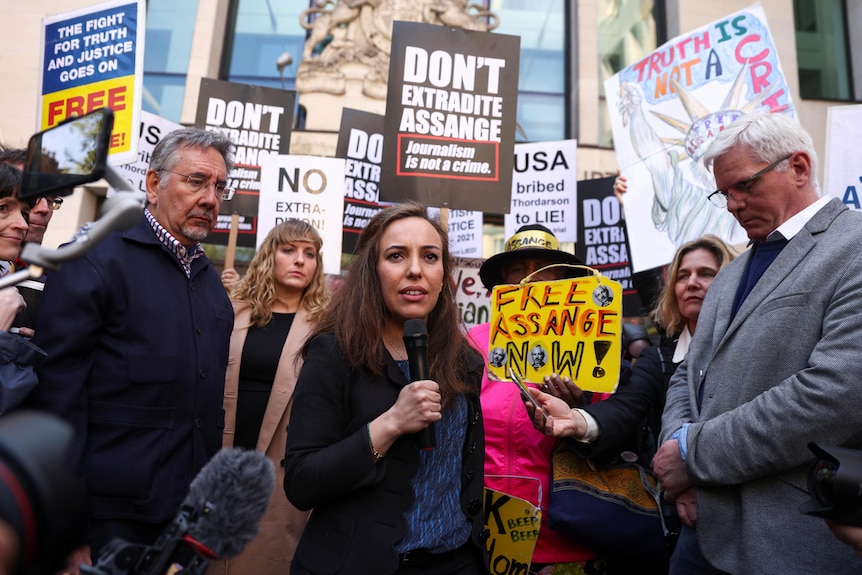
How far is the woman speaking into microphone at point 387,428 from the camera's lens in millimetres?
1656

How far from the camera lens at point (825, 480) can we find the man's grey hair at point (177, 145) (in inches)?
85.4

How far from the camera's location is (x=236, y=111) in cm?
553

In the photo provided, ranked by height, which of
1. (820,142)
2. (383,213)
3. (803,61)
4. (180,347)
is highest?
(803,61)

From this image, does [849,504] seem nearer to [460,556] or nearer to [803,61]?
[460,556]

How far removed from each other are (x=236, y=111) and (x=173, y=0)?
5084 mm

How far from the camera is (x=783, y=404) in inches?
69.2

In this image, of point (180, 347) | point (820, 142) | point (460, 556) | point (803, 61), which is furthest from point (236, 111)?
point (803, 61)

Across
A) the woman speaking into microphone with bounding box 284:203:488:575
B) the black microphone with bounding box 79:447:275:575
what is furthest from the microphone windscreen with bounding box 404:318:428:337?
the black microphone with bounding box 79:447:275:575

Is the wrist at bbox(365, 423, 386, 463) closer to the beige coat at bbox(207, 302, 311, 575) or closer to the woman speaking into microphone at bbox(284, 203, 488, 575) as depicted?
the woman speaking into microphone at bbox(284, 203, 488, 575)

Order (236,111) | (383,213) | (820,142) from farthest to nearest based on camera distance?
(820,142) < (236,111) < (383,213)

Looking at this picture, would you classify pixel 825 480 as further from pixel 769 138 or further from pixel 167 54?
pixel 167 54

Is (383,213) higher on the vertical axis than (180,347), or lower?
higher

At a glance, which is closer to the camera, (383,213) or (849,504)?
(849,504)

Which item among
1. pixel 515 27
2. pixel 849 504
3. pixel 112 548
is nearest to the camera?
pixel 112 548
